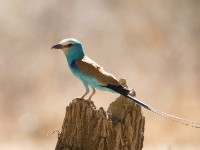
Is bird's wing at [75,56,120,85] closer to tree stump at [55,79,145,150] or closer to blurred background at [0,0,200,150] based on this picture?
tree stump at [55,79,145,150]


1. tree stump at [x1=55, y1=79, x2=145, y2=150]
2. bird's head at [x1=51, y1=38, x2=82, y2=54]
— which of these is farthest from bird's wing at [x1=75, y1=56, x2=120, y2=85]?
tree stump at [x1=55, y1=79, x2=145, y2=150]

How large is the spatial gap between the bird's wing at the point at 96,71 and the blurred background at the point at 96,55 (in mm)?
17402

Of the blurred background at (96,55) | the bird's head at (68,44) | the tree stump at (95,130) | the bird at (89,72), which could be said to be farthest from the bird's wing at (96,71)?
the blurred background at (96,55)

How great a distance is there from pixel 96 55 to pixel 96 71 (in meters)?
22.6

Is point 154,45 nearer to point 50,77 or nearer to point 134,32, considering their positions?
point 134,32

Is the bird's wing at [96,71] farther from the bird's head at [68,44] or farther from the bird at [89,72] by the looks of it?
the bird's head at [68,44]

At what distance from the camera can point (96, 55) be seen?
102ft

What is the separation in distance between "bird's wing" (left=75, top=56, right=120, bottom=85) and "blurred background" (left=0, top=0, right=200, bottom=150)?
17402mm

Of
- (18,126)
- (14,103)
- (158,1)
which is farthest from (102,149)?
(158,1)

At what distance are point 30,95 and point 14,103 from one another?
2.01 ft

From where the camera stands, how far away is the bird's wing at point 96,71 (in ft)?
27.8

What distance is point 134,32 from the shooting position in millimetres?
32250

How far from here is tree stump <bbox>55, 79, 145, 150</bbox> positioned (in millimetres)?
8023

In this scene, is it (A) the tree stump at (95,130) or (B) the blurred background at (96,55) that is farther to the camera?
(B) the blurred background at (96,55)
